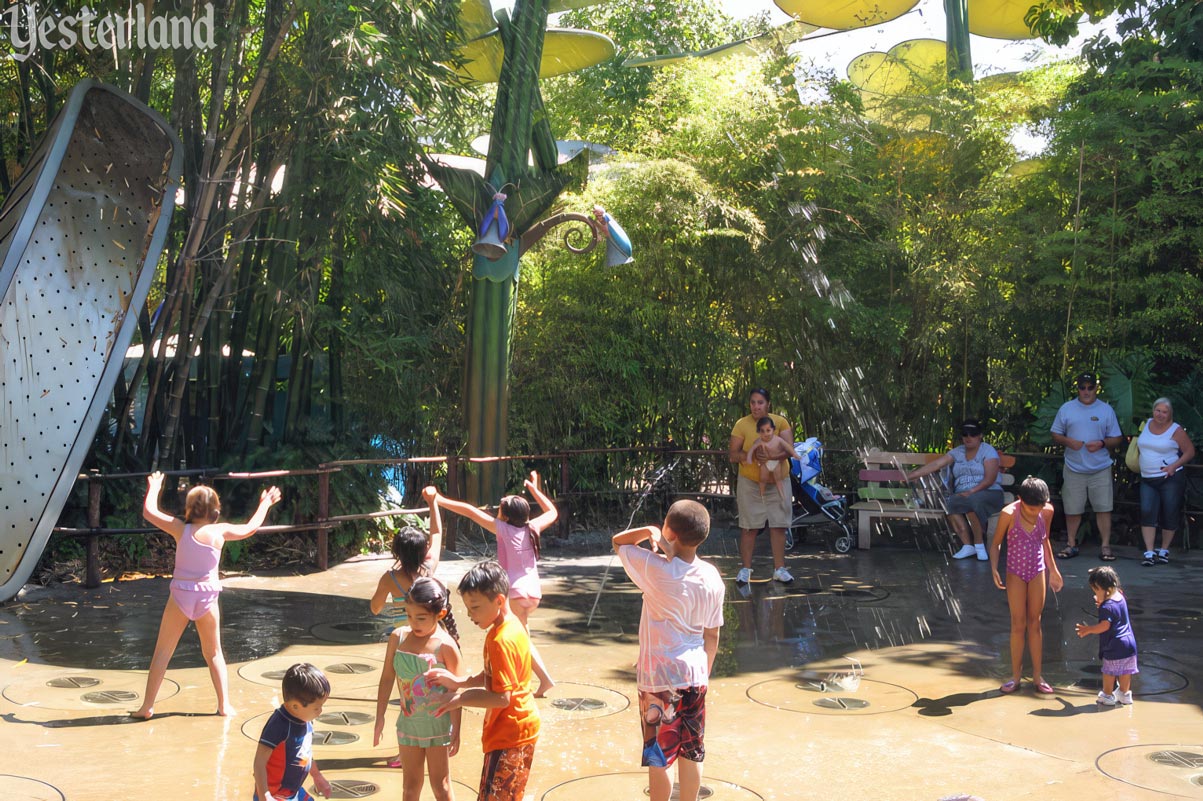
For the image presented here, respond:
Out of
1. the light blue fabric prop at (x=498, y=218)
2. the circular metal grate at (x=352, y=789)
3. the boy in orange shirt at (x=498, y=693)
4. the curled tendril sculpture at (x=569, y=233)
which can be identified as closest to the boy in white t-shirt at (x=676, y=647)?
the boy in orange shirt at (x=498, y=693)

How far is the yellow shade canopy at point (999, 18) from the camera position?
61.6 feet

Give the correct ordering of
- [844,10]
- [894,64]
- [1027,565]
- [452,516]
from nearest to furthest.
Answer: [1027,565] < [452,516] < [844,10] < [894,64]

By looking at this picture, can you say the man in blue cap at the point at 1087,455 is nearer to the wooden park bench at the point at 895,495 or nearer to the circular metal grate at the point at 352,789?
the wooden park bench at the point at 895,495

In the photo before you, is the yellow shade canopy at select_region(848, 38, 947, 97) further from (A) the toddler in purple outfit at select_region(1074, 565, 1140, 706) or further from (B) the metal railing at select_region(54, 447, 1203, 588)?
(A) the toddler in purple outfit at select_region(1074, 565, 1140, 706)

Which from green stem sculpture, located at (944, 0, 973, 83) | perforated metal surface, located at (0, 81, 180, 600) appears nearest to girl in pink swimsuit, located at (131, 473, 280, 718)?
perforated metal surface, located at (0, 81, 180, 600)

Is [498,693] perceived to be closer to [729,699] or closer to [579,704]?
[579,704]

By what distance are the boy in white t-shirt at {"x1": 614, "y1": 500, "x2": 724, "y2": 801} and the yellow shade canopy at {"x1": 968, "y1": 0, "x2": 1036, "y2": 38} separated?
17.2m

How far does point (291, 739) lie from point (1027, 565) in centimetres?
403

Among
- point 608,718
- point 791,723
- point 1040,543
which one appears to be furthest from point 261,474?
point 1040,543

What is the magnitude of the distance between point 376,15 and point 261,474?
3544 mm

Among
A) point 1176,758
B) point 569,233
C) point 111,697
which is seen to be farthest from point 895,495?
point 111,697

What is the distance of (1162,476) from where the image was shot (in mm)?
10414

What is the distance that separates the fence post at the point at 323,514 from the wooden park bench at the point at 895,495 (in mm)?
5013

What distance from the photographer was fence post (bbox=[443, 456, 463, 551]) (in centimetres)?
1077
